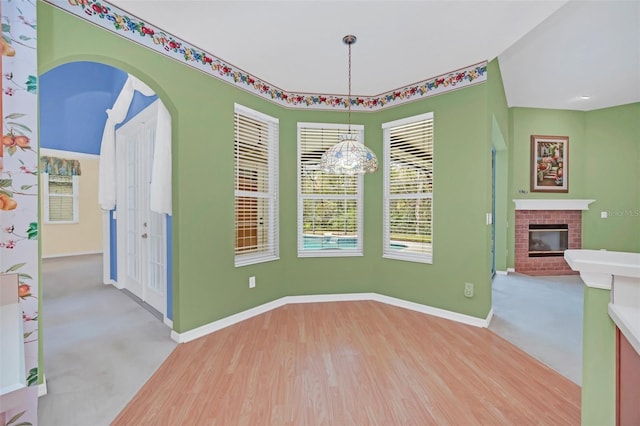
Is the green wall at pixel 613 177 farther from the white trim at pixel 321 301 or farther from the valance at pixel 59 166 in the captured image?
the valance at pixel 59 166

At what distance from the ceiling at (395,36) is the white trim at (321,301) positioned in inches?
101

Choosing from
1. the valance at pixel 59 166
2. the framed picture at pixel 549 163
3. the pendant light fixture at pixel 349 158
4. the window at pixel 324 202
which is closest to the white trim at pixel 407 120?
the window at pixel 324 202

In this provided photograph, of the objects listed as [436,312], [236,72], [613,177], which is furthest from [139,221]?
[613,177]

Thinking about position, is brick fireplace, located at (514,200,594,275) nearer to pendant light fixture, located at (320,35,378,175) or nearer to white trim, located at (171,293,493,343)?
white trim, located at (171,293,493,343)

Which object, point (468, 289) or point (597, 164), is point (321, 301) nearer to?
point (468, 289)

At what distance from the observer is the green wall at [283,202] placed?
8.21 ft

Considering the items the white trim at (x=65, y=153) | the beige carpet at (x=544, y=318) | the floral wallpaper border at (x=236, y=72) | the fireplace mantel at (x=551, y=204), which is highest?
the floral wallpaper border at (x=236, y=72)

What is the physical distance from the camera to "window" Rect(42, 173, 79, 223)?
6.43 meters

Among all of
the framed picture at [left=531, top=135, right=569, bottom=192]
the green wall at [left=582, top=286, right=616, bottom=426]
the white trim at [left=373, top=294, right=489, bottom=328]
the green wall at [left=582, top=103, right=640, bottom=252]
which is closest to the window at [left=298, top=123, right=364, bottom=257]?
the white trim at [left=373, top=294, right=489, bottom=328]

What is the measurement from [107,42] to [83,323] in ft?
8.76

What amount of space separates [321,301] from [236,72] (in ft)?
9.21

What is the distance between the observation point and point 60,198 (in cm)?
664

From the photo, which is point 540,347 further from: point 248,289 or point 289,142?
point 289,142

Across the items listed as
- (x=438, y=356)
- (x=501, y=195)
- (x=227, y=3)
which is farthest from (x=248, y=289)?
(x=501, y=195)
